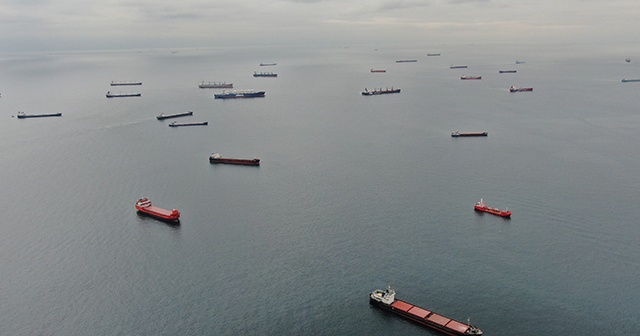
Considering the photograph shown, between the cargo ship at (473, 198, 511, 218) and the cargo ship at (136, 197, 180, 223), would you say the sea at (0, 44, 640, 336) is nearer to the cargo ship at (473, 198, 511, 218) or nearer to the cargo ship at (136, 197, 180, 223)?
the cargo ship at (136, 197, 180, 223)

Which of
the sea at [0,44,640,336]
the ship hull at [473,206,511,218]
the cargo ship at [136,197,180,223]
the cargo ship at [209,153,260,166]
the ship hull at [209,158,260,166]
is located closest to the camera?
the sea at [0,44,640,336]

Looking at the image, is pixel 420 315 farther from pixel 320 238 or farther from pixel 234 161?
pixel 234 161

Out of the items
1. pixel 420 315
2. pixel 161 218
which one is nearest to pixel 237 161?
pixel 161 218

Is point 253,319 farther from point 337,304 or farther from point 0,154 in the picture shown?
point 0,154

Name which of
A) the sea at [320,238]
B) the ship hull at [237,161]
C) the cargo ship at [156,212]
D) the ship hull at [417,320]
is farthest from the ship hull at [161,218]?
the ship hull at [417,320]

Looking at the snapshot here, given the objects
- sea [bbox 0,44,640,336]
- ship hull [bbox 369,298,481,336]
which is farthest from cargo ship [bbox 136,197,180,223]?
ship hull [bbox 369,298,481,336]
